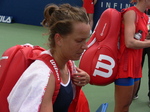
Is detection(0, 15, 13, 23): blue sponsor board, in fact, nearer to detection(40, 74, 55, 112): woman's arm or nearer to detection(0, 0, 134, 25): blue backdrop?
detection(0, 0, 134, 25): blue backdrop

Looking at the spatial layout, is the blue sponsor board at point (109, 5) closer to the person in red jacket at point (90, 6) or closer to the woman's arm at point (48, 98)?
the person in red jacket at point (90, 6)

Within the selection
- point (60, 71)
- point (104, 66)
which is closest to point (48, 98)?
point (60, 71)

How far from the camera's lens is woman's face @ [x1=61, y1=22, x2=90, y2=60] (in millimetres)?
1220

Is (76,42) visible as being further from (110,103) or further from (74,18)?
(110,103)

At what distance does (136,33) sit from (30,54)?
3.09ft

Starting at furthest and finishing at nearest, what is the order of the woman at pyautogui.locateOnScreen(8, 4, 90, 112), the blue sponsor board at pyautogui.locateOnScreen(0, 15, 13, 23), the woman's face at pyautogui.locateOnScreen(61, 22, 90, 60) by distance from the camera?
the blue sponsor board at pyautogui.locateOnScreen(0, 15, 13, 23), the woman's face at pyautogui.locateOnScreen(61, 22, 90, 60), the woman at pyautogui.locateOnScreen(8, 4, 90, 112)

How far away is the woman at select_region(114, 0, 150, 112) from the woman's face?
2.40ft

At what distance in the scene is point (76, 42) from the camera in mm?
1225

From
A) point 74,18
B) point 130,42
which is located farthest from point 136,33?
point 74,18

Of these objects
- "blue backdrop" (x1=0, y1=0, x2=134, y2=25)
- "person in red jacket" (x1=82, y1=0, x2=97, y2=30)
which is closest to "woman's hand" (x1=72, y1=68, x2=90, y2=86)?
"person in red jacket" (x1=82, y1=0, x2=97, y2=30)

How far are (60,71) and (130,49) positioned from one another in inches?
34.2

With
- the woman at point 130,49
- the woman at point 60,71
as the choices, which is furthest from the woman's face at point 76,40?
the woman at point 130,49

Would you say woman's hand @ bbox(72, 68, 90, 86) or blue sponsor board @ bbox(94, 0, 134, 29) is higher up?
woman's hand @ bbox(72, 68, 90, 86)

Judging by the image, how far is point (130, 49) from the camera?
78.0 inches
